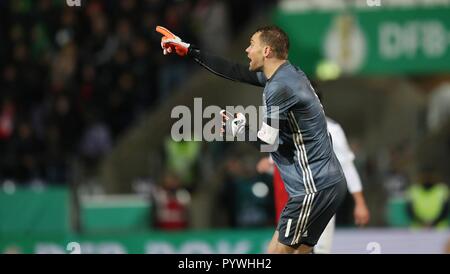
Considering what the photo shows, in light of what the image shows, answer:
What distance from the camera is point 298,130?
8.20m

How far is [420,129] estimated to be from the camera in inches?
706

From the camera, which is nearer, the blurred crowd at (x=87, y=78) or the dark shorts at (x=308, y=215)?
the dark shorts at (x=308, y=215)

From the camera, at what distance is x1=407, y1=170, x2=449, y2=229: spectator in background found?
14.5 meters

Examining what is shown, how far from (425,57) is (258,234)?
334cm

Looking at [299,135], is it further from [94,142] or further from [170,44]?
[94,142]

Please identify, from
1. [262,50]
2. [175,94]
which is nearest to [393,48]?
[175,94]

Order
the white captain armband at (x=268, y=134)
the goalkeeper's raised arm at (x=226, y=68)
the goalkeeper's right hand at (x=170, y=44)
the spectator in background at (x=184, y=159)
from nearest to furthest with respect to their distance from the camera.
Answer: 1. the white captain armband at (x=268, y=134)
2. the goalkeeper's right hand at (x=170, y=44)
3. the goalkeeper's raised arm at (x=226, y=68)
4. the spectator in background at (x=184, y=159)

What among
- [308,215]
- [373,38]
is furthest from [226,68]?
[373,38]

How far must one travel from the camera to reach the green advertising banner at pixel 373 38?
48.3ft

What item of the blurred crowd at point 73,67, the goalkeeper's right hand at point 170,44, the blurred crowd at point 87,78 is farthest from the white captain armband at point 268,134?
the blurred crowd at point 73,67

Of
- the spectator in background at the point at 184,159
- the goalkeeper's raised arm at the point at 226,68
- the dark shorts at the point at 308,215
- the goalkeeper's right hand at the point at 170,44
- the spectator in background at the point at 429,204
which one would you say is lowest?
the spectator in background at the point at 429,204

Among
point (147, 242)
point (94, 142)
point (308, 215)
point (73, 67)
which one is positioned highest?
point (73, 67)

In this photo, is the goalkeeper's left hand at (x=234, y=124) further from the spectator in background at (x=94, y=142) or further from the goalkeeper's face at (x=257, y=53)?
the spectator in background at (x=94, y=142)

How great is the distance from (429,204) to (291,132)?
6761 mm
